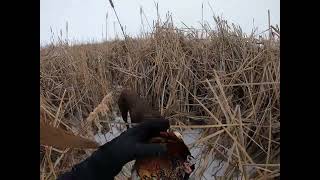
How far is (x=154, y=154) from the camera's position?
838mm

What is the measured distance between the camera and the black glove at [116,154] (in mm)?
814

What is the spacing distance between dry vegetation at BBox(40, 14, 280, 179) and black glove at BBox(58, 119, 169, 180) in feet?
0.26

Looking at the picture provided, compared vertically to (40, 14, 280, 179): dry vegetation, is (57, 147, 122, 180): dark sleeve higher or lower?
lower

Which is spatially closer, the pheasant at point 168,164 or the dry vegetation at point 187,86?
the pheasant at point 168,164

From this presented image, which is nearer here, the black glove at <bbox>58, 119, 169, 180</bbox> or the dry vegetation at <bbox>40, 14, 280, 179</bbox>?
the black glove at <bbox>58, 119, 169, 180</bbox>

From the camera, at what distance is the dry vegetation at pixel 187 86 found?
3.13ft

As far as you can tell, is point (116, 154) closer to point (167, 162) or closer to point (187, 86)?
point (167, 162)

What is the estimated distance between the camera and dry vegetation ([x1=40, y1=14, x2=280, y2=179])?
37.5 inches

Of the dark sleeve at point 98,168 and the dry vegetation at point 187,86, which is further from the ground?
the dry vegetation at point 187,86

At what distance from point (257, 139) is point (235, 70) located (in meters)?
0.30

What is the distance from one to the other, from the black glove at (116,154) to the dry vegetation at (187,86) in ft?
0.26
